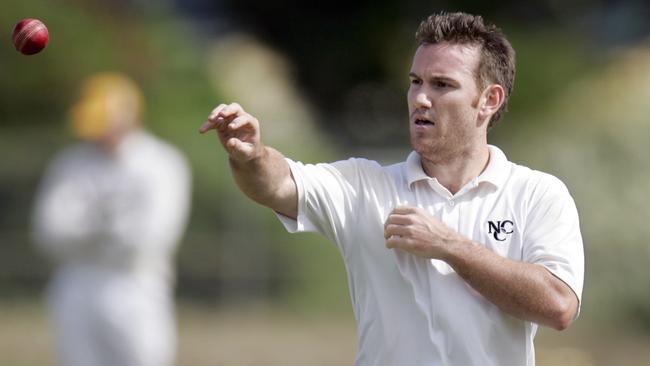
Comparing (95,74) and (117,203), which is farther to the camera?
(95,74)

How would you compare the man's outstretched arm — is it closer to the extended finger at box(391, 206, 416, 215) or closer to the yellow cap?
the extended finger at box(391, 206, 416, 215)

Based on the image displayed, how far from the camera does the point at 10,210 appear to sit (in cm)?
1596

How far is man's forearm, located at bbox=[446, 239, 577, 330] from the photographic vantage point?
4.76 meters

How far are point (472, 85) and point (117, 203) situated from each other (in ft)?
17.8

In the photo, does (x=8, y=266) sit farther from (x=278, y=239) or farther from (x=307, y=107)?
(x=307, y=107)

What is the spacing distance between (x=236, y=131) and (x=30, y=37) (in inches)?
39.1

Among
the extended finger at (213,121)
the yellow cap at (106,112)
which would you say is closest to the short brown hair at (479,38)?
the extended finger at (213,121)

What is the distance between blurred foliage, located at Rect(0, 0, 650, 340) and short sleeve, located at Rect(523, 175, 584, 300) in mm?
9678

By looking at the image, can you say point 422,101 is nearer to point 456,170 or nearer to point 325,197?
point 456,170

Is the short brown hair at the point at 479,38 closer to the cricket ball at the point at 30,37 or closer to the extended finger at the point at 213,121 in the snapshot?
the extended finger at the point at 213,121

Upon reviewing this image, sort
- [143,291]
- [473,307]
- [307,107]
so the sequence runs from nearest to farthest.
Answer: [473,307] < [143,291] < [307,107]

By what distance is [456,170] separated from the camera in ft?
16.9

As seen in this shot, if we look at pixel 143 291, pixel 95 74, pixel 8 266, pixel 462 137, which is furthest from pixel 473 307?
pixel 95 74

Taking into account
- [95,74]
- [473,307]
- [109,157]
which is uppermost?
[95,74]
